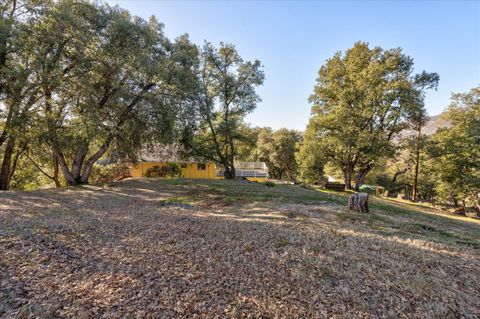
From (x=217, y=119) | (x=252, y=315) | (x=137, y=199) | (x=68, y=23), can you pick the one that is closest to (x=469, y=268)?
(x=252, y=315)

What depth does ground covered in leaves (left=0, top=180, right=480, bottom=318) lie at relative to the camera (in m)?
2.71

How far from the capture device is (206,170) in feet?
86.2

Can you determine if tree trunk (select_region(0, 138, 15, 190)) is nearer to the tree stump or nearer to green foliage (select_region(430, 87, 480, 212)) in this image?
the tree stump

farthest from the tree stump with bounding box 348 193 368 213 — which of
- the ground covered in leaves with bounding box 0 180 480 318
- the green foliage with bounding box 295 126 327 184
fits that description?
the green foliage with bounding box 295 126 327 184

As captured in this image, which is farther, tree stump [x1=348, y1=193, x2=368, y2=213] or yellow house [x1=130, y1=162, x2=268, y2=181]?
yellow house [x1=130, y1=162, x2=268, y2=181]

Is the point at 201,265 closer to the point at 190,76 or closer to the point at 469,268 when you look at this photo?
the point at 469,268

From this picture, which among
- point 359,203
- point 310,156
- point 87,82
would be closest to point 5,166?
point 87,82

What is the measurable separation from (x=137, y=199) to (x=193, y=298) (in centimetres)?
738

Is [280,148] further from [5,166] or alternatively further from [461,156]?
A: [5,166]

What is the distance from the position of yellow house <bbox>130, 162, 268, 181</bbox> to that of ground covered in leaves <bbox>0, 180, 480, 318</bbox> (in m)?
16.5

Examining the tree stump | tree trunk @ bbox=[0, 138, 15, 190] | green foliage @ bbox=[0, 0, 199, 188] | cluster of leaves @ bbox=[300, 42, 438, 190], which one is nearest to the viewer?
the tree stump

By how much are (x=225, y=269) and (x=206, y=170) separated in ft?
75.5

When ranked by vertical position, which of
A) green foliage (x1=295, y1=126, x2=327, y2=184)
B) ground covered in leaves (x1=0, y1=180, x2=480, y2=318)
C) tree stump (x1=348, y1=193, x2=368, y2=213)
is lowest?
ground covered in leaves (x1=0, y1=180, x2=480, y2=318)

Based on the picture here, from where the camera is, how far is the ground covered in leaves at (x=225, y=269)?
8.91ft
